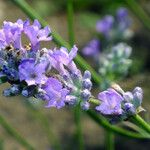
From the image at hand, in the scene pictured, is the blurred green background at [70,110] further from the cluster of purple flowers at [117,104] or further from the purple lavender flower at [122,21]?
the cluster of purple flowers at [117,104]

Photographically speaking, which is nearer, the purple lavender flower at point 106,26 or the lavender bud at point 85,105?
the lavender bud at point 85,105

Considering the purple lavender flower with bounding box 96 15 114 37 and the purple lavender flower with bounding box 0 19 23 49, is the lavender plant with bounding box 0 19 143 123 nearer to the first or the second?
the purple lavender flower with bounding box 0 19 23 49

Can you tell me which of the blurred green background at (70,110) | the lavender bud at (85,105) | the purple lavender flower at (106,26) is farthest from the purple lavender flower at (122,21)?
the lavender bud at (85,105)

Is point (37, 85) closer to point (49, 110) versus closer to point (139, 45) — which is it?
point (49, 110)

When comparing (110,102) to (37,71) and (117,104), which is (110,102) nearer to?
(117,104)

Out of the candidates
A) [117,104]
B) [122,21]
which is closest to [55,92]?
[117,104]

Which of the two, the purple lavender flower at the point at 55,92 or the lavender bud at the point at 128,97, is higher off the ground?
the lavender bud at the point at 128,97

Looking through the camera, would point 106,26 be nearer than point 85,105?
No
